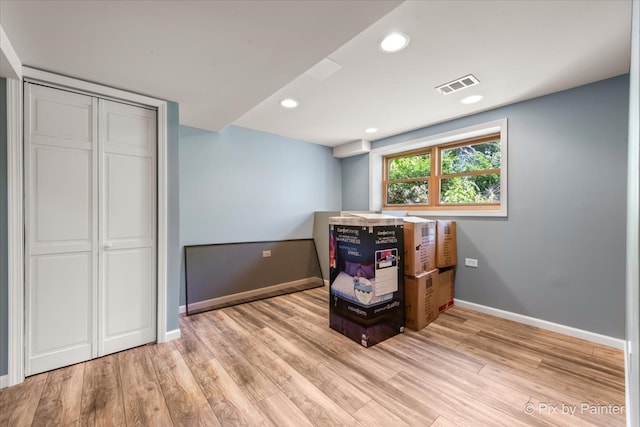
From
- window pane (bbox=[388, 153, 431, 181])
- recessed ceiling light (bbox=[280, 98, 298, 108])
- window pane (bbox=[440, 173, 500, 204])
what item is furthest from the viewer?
window pane (bbox=[388, 153, 431, 181])

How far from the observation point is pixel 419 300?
2686 millimetres

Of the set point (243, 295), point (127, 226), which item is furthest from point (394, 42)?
point (243, 295)

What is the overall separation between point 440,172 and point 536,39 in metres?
2.07

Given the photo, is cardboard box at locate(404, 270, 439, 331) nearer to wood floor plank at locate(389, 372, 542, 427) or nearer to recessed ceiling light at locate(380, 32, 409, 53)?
wood floor plank at locate(389, 372, 542, 427)

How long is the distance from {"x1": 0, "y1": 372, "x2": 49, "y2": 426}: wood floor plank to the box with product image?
2.24 m

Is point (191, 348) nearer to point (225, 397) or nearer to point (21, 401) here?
point (225, 397)

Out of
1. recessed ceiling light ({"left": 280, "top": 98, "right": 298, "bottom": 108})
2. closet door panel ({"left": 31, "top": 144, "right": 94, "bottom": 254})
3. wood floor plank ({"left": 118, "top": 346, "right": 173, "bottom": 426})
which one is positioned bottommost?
wood floor plank ({"left": 118, "top": 346, "right": 173, "bottom": 426})

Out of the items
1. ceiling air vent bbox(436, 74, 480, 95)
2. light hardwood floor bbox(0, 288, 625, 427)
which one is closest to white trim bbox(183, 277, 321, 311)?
light hardwood floor bbox(0, 288, 625, 427)

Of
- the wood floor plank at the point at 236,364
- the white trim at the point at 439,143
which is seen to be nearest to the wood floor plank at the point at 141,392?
the wood floor plank at the point at 236,364

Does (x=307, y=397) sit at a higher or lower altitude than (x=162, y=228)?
lower

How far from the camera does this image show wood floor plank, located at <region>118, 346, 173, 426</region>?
5.05 feet

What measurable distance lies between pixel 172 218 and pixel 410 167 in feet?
11.4

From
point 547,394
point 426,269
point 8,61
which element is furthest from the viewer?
point 426,269

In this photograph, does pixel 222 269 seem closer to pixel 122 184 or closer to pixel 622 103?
pixel 122 184
